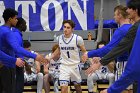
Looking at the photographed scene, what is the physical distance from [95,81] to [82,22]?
116 inches

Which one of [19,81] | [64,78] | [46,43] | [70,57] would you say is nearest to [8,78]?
[19,81]

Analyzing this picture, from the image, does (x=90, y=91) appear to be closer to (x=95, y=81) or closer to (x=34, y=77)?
(x=95, y=81)

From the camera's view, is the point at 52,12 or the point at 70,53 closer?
the point at 70,53

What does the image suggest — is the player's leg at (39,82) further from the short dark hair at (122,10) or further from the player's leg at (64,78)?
the short dark hair at (122,10)

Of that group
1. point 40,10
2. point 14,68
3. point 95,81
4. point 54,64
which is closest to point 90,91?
point 95,81

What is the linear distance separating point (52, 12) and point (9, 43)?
5.94 metres

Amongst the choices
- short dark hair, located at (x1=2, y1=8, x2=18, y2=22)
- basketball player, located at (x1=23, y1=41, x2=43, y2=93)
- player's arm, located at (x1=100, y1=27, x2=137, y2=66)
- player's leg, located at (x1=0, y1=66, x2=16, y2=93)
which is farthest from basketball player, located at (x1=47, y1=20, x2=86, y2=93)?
player's arm, located at (x1=100, y1=27, x2=137, y2=66)

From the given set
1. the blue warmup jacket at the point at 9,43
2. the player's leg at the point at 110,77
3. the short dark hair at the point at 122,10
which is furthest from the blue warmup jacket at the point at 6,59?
the player's leg at the point at 110,77

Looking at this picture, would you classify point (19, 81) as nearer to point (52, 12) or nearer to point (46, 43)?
point (46, 43)

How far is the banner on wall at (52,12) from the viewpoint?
474 inches

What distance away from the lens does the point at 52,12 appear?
12.1 m

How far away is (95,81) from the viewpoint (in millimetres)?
9641

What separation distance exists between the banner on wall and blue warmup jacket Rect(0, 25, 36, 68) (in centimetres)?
560

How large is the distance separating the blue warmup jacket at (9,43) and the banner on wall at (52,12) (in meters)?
5.60
